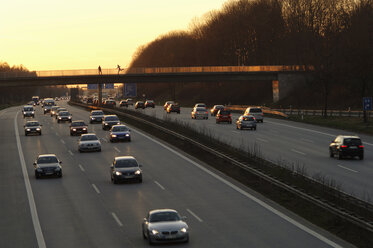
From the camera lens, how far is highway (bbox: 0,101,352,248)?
2233 centimetres

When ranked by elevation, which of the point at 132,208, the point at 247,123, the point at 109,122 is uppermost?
the point at 247,123

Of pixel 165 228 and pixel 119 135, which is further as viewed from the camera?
pixel 119 135

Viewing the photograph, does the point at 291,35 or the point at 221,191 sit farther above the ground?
the point at 291,35

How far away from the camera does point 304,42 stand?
5162 inches

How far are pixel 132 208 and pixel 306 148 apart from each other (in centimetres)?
2575

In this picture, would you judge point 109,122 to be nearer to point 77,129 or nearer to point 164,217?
point 77,129

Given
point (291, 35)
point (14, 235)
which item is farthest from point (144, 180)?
point (291, 35)

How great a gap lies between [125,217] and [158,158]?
20624 mm

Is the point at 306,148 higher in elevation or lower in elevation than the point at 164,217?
lower

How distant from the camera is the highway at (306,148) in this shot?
34.6m

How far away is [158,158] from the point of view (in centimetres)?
4684

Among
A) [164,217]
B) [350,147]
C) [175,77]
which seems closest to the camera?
[164,217]

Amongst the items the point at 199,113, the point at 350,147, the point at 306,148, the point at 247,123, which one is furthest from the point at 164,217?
the point at 199,113

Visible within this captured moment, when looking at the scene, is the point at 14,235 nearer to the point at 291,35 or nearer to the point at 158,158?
the point at 158,158
